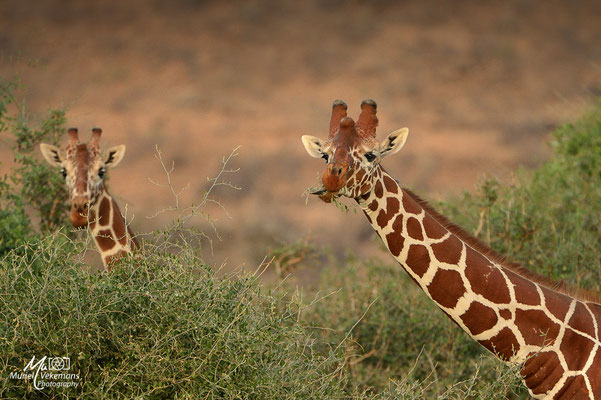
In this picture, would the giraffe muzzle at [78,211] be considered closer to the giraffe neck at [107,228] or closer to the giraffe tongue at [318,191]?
the giraffe neck at [107,228]

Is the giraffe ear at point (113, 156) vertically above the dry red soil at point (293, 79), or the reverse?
the dry red soil at point (293, 79)

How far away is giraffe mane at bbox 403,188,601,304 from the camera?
505 centimetres

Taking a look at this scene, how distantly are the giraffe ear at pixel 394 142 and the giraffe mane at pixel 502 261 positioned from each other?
0.82ft

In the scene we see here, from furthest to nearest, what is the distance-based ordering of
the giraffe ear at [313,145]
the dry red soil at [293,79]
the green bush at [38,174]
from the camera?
the dry red soil at [293,79], the green bush at [38,174], the giraffe ear at [313,145]

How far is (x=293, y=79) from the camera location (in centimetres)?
2302

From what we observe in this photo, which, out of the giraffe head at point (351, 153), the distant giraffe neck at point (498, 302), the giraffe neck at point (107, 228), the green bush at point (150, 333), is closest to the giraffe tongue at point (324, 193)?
the giraffe head at point (351, 153)

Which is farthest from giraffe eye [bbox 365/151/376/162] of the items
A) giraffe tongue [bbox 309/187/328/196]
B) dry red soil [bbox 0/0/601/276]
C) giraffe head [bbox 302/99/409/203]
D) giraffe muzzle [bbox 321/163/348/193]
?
dry red soil [bbox 0/0/601/276]

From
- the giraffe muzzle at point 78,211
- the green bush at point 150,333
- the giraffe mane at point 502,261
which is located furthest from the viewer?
the giraffe muzzle at point 78,211

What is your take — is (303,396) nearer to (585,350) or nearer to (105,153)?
(585,350)

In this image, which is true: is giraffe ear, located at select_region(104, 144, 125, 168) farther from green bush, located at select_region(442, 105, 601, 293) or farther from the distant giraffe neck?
green bush, located at select_region(442, 105, 601, 293)

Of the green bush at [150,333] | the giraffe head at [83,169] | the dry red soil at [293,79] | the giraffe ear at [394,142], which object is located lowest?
the green bush at [150,333]

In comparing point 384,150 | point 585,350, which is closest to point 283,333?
point 384,150

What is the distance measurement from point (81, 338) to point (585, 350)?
266cm

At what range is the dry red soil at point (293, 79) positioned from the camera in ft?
60.7
